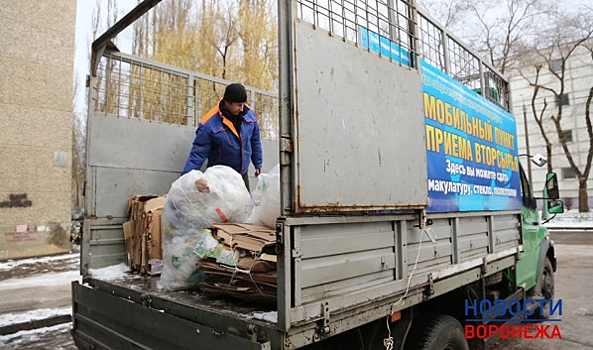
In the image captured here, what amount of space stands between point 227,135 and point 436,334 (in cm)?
235

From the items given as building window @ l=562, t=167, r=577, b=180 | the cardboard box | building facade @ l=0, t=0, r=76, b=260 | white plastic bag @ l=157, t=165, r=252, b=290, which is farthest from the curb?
building window @ l=562, t=167, r=577, b=180

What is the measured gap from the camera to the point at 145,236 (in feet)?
9.85

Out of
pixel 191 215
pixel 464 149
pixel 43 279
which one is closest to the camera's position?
pixel 191 215

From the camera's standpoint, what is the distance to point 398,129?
7.56 feet

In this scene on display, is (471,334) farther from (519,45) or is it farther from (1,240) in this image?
(519,45)

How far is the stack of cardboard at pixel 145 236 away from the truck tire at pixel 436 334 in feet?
6.16

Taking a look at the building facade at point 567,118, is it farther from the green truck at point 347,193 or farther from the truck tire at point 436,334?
the truck tire at point 436,334

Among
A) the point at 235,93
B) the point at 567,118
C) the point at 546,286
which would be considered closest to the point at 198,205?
the point at 235,93

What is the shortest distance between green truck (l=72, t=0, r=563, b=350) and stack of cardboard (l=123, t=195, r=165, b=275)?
13 centimetres

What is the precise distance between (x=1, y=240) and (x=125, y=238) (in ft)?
34.0

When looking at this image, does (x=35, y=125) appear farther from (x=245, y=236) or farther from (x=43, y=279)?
(x=245, y=236)

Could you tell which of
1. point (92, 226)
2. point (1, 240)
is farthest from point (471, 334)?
point (1, 240)

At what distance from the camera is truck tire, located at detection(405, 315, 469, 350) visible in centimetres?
243

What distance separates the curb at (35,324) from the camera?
500cm
